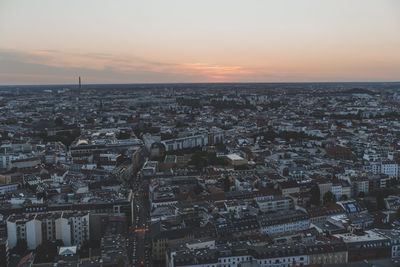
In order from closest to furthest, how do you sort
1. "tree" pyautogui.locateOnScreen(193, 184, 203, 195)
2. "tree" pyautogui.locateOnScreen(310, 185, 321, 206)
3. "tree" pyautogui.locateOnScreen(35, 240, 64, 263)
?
"tree" pyautogui.locateOnScreen(35, 240, 64, 263) < "tree" pyautogui.locateOnScreen(310, 185, 321, 206) < "tree" pyautogui.locateOnScreen(193, 184, 203, 195)

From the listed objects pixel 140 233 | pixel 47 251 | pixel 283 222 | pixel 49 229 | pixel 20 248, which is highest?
pixel 283 222

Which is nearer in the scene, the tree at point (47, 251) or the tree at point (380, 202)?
the tree at point (47, 251)

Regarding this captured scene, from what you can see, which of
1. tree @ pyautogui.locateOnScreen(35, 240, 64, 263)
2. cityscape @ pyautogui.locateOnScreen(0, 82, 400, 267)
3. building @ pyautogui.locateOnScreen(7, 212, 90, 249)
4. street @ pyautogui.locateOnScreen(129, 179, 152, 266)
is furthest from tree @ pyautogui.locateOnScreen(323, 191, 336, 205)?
tree @ pyautogui.locateOnScreen(35, 240, 64, 263)

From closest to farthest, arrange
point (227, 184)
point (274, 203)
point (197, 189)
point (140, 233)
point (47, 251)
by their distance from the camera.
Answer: point (47, 251)
point (140, 233)
point (274, 203)
point (197, 189)
point (227, 184)

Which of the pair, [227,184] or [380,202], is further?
[227,184]

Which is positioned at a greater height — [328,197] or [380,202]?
[380,202]

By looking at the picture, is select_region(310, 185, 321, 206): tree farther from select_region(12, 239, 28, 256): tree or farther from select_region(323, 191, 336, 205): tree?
select_region(12, 239, 28, 256): tree

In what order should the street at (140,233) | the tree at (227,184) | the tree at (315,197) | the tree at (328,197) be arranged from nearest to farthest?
the street at (140,233) < the tree at (315,197) < the tree at (328,197) < the tree at (227,184)

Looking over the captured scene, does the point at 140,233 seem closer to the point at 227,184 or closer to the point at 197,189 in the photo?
the point at 197,189

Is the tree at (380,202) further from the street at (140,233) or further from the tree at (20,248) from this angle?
the tree at (20,248)

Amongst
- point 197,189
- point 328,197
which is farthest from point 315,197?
point 197,189

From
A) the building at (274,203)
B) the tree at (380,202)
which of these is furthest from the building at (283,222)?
the tree at (380,202)
